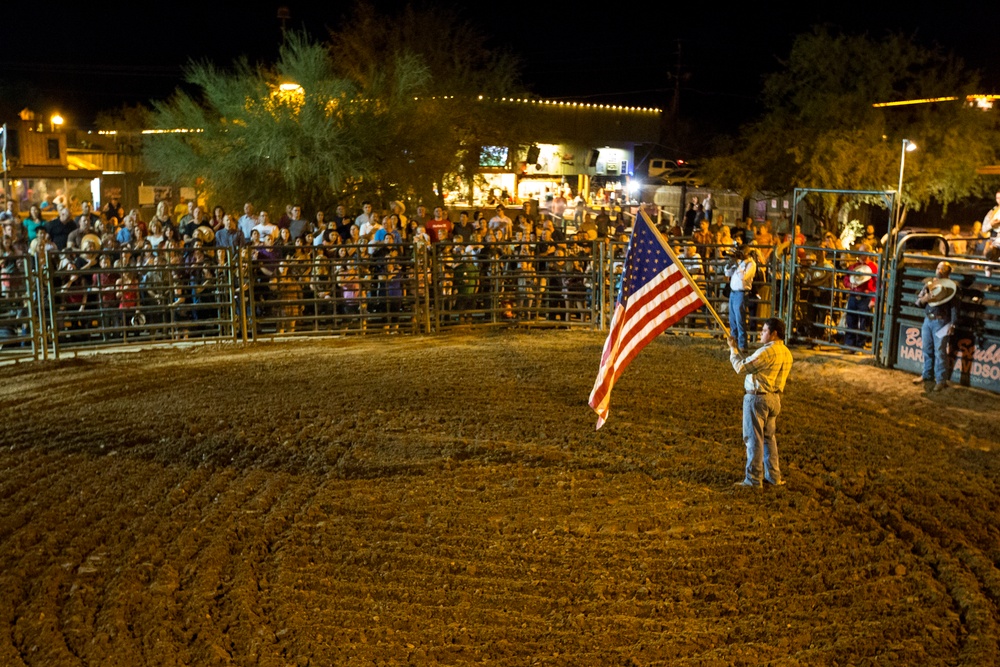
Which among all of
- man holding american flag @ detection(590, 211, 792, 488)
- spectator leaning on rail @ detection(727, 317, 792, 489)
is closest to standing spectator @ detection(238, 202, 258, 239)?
man holding american flag @ detection(590, 211, 792, 488)

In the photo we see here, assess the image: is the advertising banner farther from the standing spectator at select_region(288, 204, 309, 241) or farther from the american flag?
the standing spectator at select_region(288, 204, 309, 241)

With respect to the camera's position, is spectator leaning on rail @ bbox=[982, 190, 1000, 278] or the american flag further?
spectator leaning on rail @ bbox=[982, 190, 1000, 278]

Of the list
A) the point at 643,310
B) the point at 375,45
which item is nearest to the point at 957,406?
the point at 643,310

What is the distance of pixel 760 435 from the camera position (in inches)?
329

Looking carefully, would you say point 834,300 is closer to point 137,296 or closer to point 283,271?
point 283,271

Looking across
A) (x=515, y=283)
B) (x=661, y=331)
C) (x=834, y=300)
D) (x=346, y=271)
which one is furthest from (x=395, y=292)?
(x=661, y=331)

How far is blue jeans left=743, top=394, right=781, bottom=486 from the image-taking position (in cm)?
838

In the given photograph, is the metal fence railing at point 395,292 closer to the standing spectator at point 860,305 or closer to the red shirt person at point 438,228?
the standing spectator at point 860,305

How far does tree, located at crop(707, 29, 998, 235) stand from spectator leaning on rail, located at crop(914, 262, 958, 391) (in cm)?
1989

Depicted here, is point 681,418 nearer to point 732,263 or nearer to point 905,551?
point 905,551

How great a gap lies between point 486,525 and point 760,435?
8.42ft

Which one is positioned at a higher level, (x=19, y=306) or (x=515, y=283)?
(x=515, y=283)

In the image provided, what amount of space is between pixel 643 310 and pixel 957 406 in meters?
5.76

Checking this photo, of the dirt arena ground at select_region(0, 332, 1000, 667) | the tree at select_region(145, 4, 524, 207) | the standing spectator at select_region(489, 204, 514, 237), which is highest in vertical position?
the tree at select_region(145, 4, 524, 207)
